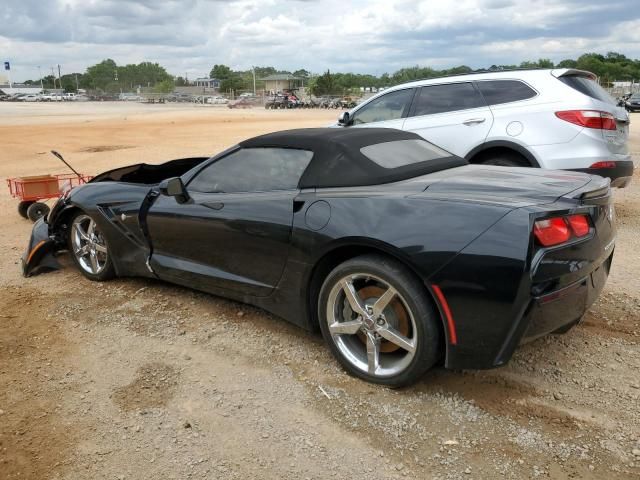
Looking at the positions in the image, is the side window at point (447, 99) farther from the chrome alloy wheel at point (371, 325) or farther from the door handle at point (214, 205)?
the chrome alloy wheel at point (371, 325)

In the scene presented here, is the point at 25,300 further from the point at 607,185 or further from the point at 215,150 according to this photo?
the point at 215,150

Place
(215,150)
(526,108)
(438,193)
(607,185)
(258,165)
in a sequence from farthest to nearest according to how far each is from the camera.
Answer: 1. (215,150)
2. (526,108)
3. (258,165)
4. (607,185)
5. (438,193)

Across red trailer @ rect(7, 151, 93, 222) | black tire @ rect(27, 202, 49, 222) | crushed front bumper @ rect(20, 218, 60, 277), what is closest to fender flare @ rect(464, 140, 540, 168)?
crushed front bumper @ rect(20, 218, 60, 277)

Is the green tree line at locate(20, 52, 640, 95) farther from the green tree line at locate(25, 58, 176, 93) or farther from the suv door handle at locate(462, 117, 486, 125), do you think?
the suv door handle at locate(462, 117, 486, 125)

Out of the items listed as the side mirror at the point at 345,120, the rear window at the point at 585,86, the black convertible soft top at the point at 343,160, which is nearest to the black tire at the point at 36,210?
the side mirror at the point at 345,120

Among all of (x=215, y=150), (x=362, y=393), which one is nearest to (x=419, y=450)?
(x=362, y=393)

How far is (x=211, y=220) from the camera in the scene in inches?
155

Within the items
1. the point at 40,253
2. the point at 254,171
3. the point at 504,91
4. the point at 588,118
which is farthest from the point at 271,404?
the point at 504,91

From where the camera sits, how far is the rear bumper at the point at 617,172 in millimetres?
5926

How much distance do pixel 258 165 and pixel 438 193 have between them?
4.67 feet

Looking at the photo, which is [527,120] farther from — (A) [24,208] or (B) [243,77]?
(B) [243,77]

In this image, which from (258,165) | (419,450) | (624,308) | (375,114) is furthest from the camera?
(375,114)

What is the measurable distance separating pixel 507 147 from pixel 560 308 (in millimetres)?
3979

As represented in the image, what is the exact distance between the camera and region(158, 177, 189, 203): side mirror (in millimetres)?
4059
